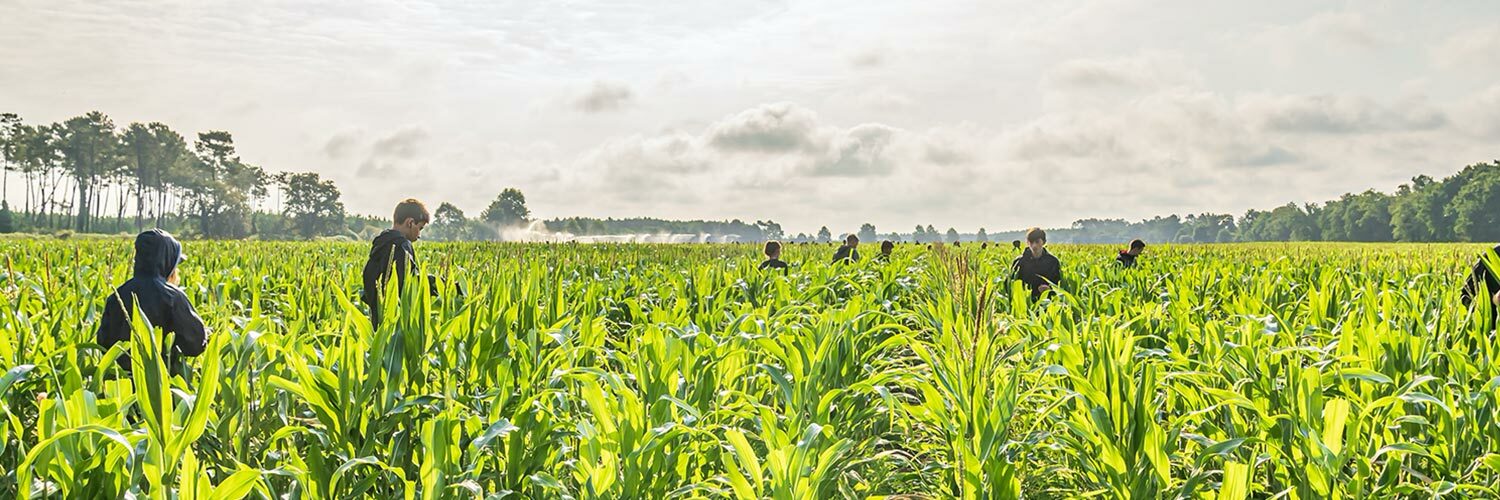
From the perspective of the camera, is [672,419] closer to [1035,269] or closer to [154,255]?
[154,255]

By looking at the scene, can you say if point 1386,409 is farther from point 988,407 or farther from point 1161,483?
point 988,407

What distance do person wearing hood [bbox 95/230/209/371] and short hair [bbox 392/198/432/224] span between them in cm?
202

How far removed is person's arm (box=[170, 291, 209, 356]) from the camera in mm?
4434

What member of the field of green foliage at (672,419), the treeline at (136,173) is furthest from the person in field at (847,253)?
the treeline at (136,173)

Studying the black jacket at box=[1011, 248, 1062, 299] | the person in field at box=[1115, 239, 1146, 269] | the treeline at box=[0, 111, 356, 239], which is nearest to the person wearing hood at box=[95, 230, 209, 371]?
the black jacket at box=[1011, 248, 1062, 299]

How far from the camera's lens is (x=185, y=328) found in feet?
14.7

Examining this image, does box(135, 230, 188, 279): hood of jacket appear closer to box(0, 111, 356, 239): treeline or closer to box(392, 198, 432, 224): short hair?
box(392, 198, 432, 224): short hair

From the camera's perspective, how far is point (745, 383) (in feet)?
14.9

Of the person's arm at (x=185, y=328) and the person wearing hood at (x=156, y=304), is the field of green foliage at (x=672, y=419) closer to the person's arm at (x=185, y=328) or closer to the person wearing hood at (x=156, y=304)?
the person wearing hood at (x=156, y=304)

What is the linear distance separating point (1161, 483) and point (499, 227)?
142761mm

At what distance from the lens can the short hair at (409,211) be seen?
6602 mm

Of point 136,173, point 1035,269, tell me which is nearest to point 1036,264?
point 1035,269

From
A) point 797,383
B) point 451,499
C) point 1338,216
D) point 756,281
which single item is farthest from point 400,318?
point 1338,216

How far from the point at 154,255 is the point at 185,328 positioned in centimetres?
41
